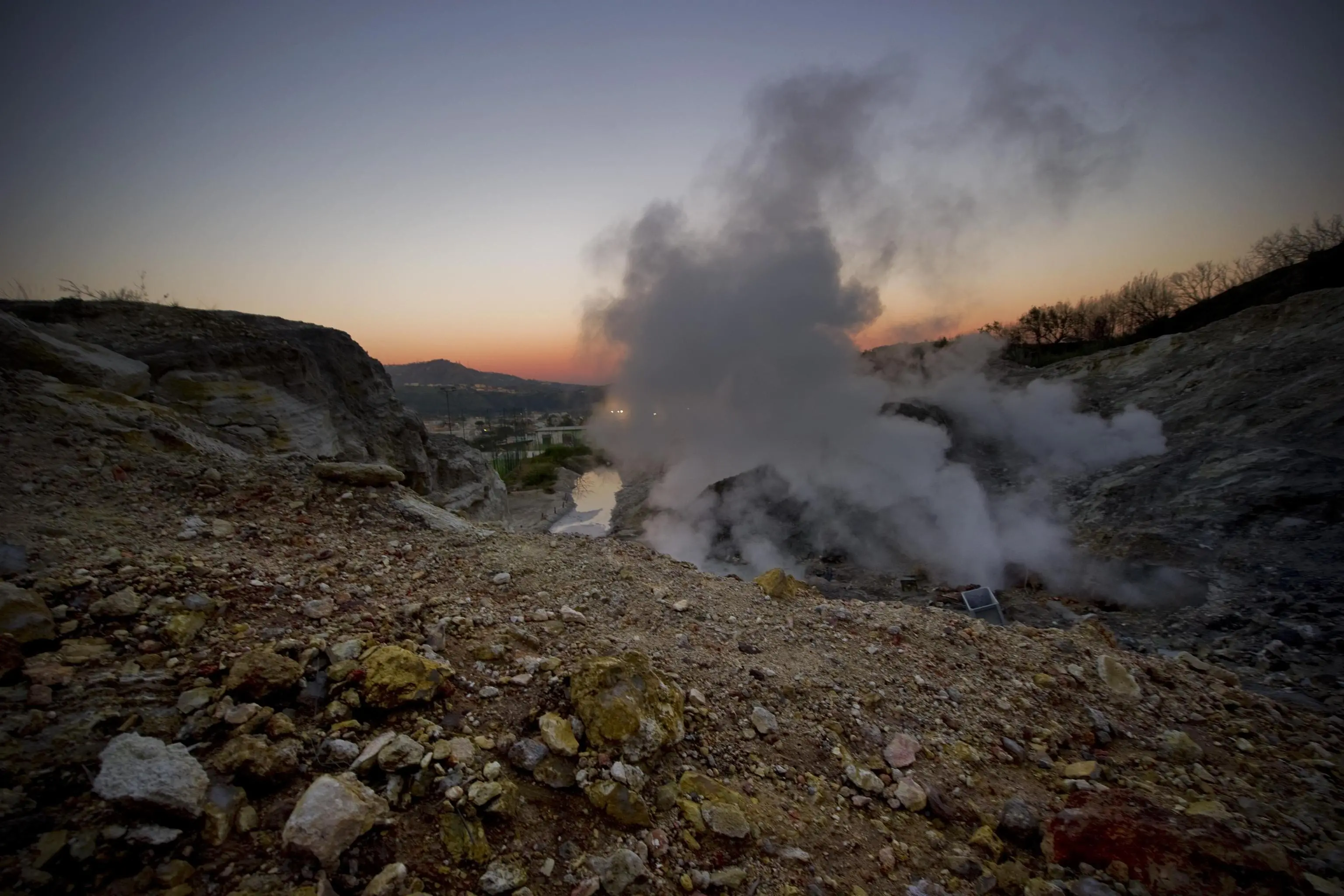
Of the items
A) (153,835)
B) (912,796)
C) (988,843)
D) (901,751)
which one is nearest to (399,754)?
(153,835)

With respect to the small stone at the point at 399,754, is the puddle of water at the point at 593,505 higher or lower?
lower

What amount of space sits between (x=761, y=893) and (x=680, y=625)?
2.32 meters

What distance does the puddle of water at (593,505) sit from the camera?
→ 19.6 metres

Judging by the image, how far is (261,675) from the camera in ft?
7.82

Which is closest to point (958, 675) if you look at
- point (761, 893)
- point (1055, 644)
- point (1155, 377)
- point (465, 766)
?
point (1055, 644)

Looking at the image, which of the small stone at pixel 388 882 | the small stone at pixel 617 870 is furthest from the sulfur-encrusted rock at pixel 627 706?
the small stone at pixel 388 882

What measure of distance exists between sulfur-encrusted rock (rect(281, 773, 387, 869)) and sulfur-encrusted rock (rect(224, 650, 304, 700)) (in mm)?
Answer: 674

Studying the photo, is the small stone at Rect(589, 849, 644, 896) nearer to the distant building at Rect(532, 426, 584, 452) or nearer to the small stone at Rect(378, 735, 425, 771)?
the small stone at Rect(378, 735, 425, 771)

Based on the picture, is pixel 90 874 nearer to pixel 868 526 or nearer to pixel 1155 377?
pixel 868 526

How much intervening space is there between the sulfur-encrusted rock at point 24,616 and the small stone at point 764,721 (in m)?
3.79

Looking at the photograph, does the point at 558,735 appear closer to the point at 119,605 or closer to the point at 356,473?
the point at 119,605

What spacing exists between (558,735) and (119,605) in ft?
8.41

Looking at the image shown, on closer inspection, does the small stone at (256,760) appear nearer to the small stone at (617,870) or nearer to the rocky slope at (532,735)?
the rocky slope at (532,735)

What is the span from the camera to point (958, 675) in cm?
421
